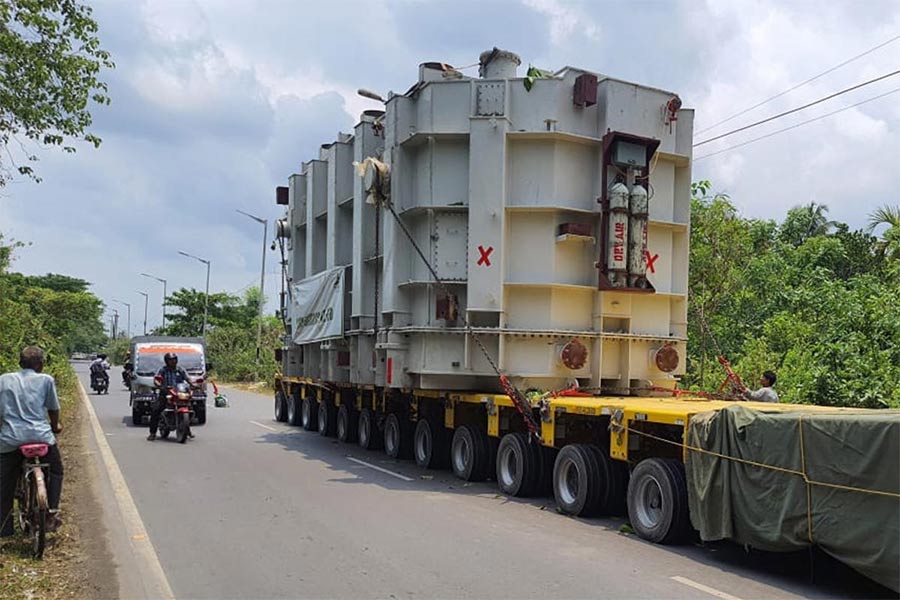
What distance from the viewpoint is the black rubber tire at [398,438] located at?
1431 cm

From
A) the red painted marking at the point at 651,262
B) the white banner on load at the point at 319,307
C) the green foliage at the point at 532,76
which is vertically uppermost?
the green foliage at the point at 532,76

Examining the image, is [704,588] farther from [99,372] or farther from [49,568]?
[99,372]

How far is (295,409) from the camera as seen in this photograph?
2141cm

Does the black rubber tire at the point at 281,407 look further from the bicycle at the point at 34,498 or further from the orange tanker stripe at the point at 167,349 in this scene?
the bicycle at the point at 34,498

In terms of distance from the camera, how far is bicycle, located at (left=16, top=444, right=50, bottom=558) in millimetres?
6766

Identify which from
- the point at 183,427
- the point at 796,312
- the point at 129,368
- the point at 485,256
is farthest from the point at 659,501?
the point at 129,368

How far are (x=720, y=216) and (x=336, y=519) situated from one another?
1551cm

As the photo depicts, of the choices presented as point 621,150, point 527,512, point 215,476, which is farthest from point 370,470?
point 621,150

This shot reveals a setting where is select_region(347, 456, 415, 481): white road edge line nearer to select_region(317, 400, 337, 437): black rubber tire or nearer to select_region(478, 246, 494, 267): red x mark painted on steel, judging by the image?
select_region(478, 246, 494, 267): red x mark painted on steel

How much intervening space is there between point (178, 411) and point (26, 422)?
9.46 meters

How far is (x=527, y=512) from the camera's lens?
936cm

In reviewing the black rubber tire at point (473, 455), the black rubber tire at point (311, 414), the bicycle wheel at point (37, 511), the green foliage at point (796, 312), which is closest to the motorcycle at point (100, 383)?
the black rubber tire at point (311, 414)

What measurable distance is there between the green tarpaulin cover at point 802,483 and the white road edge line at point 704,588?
741 millimetres

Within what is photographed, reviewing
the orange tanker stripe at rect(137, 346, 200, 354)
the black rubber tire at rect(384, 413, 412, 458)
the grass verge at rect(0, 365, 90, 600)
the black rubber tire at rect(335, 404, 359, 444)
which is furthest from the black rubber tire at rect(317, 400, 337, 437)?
the grass verge at rect(0, 365, 90, 600)
